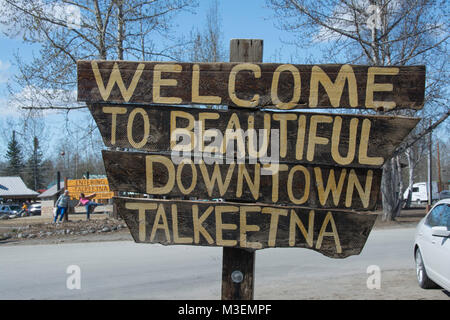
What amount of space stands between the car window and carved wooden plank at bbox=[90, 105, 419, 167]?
4796mm

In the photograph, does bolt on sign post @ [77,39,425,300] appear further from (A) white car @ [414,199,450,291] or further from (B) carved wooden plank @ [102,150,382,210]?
(A) white car @ [414,199,450,291]

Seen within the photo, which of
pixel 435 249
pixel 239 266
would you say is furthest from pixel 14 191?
pixel 239 266

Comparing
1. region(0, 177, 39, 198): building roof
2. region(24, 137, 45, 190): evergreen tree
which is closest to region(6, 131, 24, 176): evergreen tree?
region(24, 137, 45, 190): evergreen tree

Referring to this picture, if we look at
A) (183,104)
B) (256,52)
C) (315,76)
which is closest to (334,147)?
(315,76)

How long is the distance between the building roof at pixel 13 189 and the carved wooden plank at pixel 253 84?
2861 inches

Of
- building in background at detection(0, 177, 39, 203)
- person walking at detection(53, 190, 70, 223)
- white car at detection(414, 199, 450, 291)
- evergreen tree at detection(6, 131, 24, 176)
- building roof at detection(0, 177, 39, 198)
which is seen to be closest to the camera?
white car at detection(414, 199, 450, 291)

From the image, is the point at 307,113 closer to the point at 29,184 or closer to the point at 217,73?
the point at 217,73

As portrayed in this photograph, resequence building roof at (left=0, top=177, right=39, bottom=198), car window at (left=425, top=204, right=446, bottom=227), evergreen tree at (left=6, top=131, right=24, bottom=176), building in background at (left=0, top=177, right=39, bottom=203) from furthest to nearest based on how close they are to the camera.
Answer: evergreen tree at (left=6, top=131, right=24, bottom=176) → building in background at (left=0, top=177, right=39, bottom=203) → building roof at (left=0, top=177, right=39, bottom=198) → car window at (left=425, top=204, right=446, bottom=227)

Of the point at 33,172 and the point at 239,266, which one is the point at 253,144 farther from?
the point at 33,172

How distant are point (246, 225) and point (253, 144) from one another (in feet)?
1.74

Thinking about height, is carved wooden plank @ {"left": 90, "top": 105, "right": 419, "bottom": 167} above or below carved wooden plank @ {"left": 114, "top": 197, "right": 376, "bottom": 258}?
above

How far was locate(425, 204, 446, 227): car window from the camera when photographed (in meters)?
6.85

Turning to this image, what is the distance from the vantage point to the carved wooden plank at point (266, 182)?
275cm

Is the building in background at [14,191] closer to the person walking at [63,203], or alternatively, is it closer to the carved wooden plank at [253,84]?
the person walking at [63,203]
